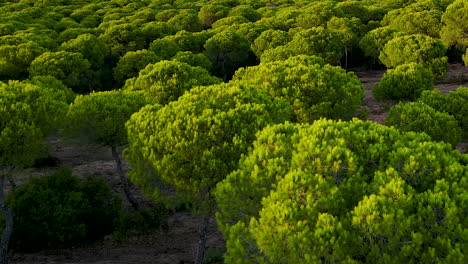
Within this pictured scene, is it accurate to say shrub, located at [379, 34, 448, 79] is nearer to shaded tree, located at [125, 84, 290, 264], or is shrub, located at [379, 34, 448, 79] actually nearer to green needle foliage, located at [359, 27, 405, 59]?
green needle foliage, located at [359, 27, 405, 59]

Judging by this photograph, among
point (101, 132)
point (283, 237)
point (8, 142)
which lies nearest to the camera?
point (283, 237)

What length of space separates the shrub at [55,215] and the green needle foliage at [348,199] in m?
12.0

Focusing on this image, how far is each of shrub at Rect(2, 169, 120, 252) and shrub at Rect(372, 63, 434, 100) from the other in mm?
22648

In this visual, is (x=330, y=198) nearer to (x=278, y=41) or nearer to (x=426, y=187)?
(x=426, y=187)

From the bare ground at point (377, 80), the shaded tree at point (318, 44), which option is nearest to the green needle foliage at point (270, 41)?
the shaded tree at point (318, 44)

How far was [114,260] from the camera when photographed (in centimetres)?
2011

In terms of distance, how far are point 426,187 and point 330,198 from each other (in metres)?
2.57

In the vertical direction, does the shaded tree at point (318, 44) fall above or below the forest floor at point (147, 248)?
above

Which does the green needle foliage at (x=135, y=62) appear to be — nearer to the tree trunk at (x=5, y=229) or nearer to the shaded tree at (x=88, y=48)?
the shaded tree at (x=88, y=48)

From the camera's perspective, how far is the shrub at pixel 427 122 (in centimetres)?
2169

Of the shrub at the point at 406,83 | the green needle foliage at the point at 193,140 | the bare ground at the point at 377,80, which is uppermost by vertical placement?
the green needle foliage at the point at 193,140

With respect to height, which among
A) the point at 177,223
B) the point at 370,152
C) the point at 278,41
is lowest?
the point at 177,223

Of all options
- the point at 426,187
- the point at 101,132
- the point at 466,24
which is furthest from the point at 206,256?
the point at 466,24

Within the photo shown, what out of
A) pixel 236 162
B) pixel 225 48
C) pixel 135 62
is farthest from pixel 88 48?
pixel 236 162
